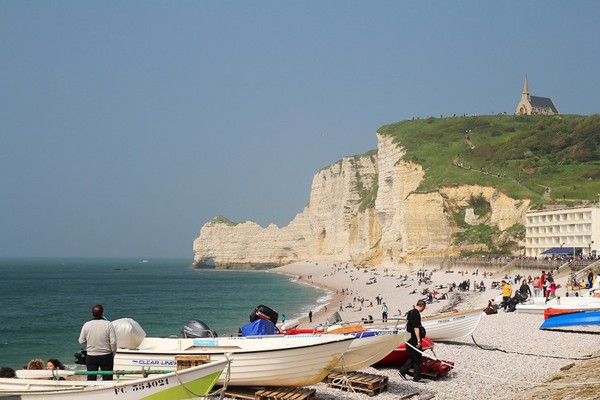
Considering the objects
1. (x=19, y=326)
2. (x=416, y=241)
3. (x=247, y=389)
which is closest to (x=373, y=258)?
(x=416, y=241)

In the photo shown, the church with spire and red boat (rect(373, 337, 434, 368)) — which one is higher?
the church with spire

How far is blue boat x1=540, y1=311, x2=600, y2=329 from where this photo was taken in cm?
2069

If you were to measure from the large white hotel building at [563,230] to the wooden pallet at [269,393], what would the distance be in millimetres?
55969

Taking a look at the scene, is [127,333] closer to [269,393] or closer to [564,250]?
[269,393]

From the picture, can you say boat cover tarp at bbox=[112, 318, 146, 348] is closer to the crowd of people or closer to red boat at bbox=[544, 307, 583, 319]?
the crowd of people

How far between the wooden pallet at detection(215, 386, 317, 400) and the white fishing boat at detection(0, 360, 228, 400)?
1.28 meters

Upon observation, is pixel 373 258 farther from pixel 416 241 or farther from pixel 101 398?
pixel 101 398

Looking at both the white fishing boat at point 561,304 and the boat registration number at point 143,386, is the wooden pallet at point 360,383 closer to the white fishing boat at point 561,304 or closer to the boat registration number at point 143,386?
the boat registration number at point 143,386

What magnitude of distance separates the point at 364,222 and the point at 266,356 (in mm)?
114018

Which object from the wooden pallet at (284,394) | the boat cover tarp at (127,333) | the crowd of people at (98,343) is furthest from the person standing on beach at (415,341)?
the crowd of people at (98,343)

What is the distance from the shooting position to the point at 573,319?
21.6 metres

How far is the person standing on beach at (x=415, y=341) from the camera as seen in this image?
13.4m

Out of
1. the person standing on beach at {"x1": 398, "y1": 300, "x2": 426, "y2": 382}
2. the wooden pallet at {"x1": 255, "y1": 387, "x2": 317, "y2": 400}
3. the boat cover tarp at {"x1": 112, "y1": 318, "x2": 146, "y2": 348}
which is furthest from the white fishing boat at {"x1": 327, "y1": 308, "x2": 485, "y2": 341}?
the boat cover tarp at {"x1": 112, "y1": 318, "x2": 146, "y2": 348}

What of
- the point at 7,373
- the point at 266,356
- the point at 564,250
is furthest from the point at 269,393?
the point at 564,250
